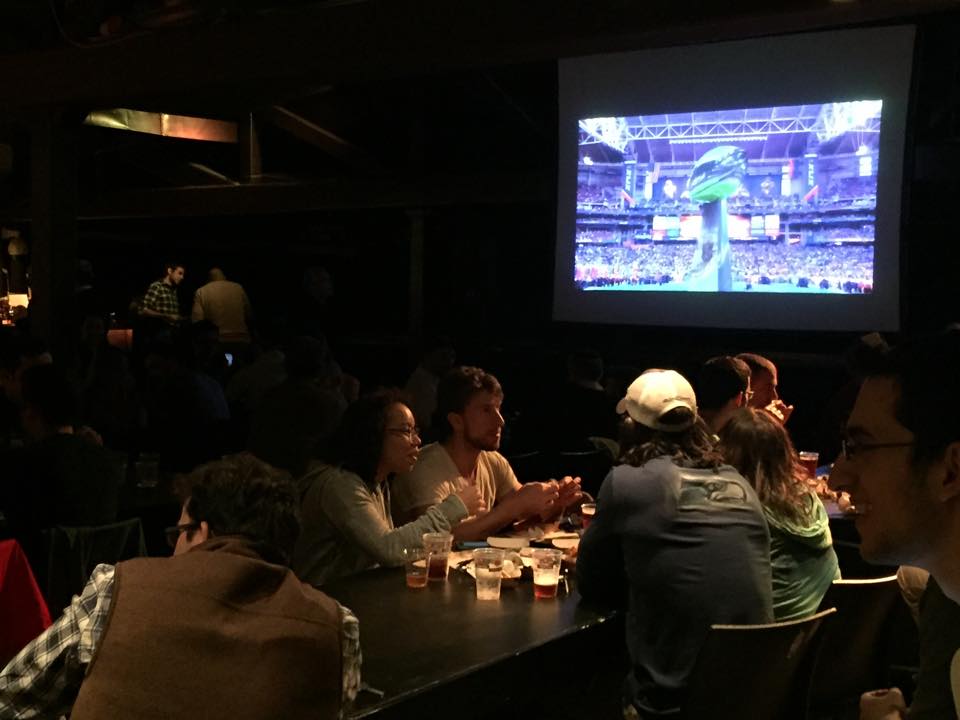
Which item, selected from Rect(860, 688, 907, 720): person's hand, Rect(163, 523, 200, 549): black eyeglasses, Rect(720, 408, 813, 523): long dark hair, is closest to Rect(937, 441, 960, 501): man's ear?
Rect(860, 688, 907, 720): person's hand

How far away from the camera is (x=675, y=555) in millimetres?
2283

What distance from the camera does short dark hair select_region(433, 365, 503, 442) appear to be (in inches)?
129

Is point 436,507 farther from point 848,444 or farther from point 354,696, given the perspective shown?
point 848,444

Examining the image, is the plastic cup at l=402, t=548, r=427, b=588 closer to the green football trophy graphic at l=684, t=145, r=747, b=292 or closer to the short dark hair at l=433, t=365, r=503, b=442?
the short dark hair at l=433, t=365, r=503, b=442

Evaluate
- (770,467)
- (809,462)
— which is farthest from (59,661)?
(809,462)

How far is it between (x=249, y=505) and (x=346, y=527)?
1112 millimetres

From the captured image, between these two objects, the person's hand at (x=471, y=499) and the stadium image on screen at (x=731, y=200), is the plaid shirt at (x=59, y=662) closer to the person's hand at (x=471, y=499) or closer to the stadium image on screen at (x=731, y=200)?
the person's hand at (x=471, y=499)

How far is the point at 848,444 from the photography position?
1.17 metres

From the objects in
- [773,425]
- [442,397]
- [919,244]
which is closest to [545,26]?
[442,397]

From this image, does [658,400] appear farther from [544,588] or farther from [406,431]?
[406,431]

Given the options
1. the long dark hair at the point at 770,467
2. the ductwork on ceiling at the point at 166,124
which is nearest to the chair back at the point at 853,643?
the long dark hair at the point at 770,467

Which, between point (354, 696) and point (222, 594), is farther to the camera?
point (354, 696)

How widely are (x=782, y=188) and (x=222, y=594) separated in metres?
5.05

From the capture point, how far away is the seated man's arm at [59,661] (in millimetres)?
1458
